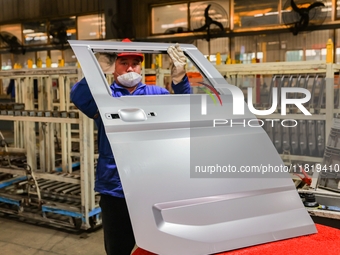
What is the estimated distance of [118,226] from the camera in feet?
5.34

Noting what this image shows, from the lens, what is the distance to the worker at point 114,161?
5.13 feet

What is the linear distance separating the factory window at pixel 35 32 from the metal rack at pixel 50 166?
497 centimetres

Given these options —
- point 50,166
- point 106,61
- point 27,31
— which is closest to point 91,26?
point 27,31

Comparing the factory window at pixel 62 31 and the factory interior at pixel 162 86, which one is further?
the factory window at pixel 62 31

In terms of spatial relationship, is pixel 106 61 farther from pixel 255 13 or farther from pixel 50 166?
pixel 255 13

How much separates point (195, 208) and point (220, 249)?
131mm

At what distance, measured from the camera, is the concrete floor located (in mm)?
2969

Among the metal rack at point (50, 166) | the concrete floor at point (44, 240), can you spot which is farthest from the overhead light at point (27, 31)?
the concrete floor at point (44, 240)

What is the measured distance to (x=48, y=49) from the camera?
8.37 metres

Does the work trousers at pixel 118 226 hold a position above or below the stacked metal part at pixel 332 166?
below

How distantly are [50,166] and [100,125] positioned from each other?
2.13m

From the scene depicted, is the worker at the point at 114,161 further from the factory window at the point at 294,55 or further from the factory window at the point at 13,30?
the factory window at the point at 13,30

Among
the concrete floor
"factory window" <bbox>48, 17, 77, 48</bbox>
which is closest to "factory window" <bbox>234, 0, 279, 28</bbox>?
"factory window" <bbox>48, 17, 77, 48</bbox>

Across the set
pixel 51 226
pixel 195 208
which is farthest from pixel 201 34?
pixel 195 208
